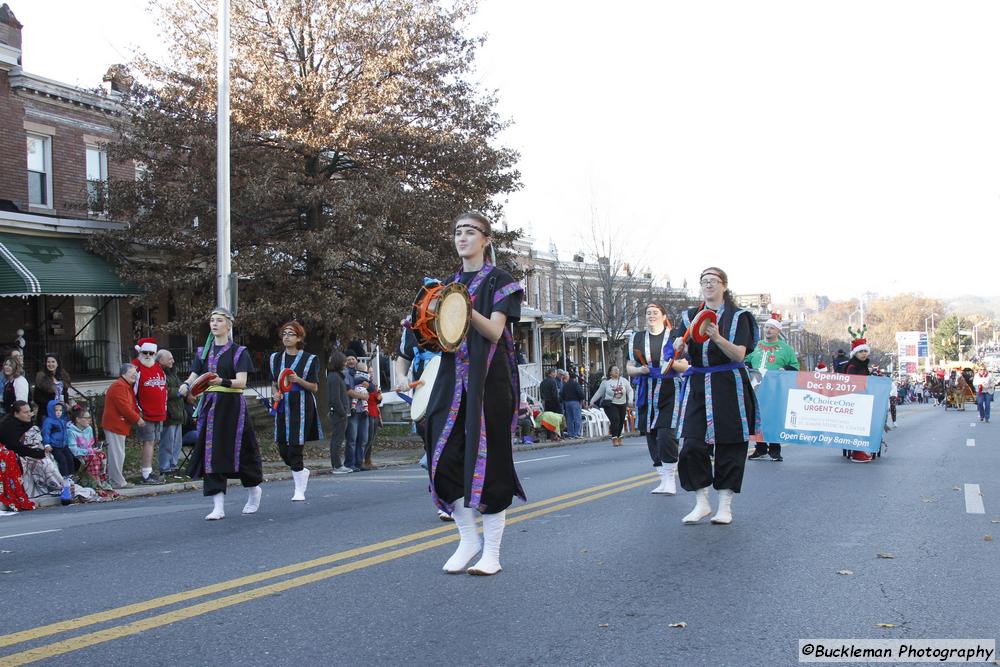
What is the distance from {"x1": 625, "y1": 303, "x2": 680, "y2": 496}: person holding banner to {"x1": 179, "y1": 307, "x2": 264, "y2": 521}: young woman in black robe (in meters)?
3.66

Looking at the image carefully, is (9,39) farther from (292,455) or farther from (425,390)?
(425,390)

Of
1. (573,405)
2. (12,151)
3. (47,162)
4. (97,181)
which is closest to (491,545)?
(97,181)

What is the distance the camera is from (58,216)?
22578 millimetres

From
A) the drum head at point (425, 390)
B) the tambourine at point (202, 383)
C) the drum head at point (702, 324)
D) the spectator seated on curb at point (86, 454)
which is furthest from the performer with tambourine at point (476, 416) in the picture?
the spectator seated on curb at point (86, 454)

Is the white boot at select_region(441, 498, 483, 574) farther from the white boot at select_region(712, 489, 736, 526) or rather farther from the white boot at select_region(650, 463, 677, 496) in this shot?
the white boot at select_region(650, 463, 677, 496)

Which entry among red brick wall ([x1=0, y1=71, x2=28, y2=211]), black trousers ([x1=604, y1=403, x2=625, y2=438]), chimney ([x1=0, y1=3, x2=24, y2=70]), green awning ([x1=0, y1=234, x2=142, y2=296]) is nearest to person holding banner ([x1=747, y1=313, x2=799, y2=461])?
black trousers ([x1=604, y1=403, x2=625, y2=438])

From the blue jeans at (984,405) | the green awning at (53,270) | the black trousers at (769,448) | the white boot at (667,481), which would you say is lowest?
the blue jeans at (984,405)

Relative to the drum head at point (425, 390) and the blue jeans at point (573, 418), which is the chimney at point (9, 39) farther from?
the drum head at point (425, 390)

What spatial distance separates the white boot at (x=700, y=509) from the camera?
7.80m

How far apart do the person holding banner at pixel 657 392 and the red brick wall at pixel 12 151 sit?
56.3 ft

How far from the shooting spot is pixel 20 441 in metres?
11.7

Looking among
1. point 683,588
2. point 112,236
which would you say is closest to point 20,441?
point 683,588

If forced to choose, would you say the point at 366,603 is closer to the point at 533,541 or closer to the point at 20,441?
the point at 533,541

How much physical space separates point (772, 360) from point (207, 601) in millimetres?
10934
